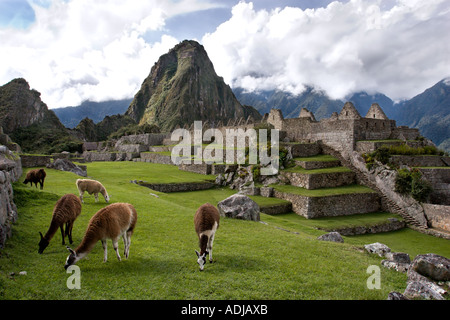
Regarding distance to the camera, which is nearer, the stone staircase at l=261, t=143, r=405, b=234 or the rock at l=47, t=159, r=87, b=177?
the stone staircase at l=261, t=143, r=405, b=234

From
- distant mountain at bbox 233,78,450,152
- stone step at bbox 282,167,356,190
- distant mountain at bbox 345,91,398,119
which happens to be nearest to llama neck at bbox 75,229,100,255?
stone step at bbox 282,167,356,190

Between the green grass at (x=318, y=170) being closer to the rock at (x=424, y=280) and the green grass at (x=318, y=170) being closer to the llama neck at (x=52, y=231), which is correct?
the rock at (x=424, y=280)

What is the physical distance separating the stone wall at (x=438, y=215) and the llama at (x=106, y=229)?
18.3 m

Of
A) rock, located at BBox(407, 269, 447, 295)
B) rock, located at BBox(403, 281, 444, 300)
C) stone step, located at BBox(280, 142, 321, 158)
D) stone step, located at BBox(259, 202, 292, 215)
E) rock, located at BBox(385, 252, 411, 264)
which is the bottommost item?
stone step, located at BBox(259, 202, 292, 215)

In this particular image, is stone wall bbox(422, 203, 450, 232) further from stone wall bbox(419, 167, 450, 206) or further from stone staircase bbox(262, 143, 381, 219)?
stone staircase bbox(262, 143, 381, 219)

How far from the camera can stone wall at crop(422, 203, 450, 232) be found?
15891 millimetres

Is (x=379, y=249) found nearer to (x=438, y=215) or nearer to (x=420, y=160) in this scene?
(x=438, y=215)

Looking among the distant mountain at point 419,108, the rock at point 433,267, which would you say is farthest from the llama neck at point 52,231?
the distant mountain at point 419,108

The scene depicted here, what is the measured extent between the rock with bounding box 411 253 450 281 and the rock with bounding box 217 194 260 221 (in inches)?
248

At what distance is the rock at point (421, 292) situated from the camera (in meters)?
4.65

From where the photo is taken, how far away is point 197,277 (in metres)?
5.21

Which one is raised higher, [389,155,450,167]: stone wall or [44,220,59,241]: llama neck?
[389,155,450,167]: stone wall
